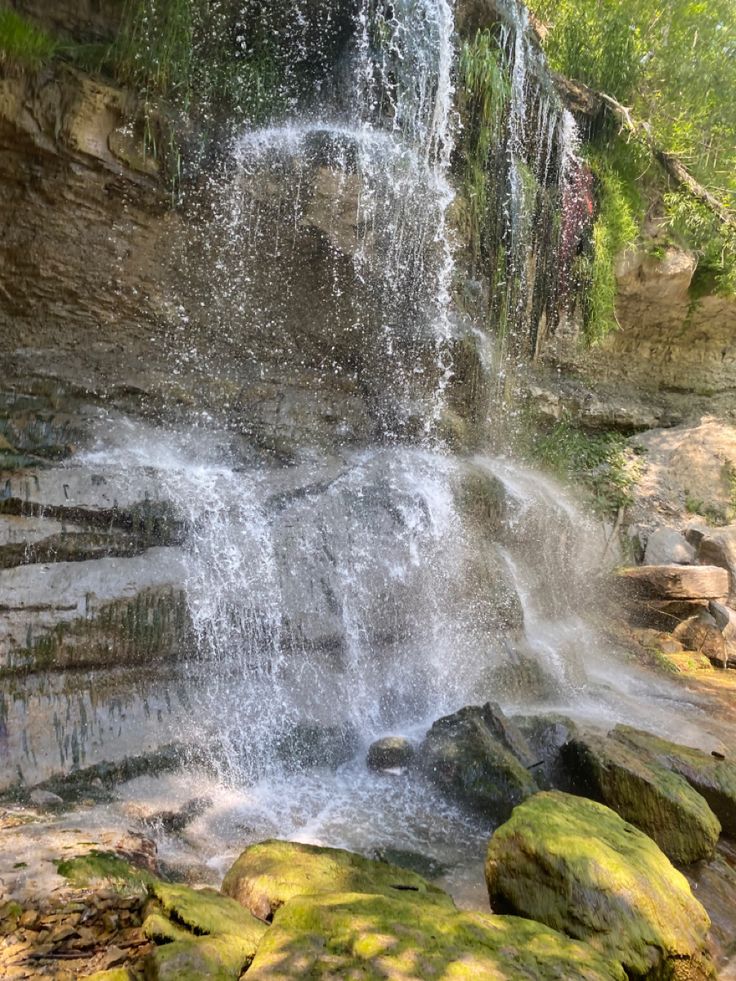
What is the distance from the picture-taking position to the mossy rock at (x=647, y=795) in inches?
158

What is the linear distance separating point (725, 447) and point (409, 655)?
7482 mm

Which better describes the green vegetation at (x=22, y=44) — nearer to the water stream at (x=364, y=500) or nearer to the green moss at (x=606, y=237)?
the water stream at (x=364, y=500)

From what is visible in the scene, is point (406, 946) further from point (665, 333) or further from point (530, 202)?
point (665, 333)

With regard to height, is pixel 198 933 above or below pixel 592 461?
below

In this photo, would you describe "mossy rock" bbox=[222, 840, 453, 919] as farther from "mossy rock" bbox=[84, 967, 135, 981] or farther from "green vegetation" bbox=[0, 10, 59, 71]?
"green vegetation" bbox=[0, 10, 59, 71]

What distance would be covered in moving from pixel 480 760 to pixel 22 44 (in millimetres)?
6292

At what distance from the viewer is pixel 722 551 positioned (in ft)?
30.0

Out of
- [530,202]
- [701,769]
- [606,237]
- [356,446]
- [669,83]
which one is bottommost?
[701,769]

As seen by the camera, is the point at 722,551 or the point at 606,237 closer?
the point at 722,551

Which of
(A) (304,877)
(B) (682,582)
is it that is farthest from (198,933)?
(B) (682,582)

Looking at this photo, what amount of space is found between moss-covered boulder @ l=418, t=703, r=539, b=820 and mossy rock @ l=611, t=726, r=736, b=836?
76 cm

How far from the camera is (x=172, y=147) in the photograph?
6.68 m

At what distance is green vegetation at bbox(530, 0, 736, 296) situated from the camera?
408 inches

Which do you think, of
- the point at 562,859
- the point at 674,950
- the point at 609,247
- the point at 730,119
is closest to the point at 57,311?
the point at 562,859
